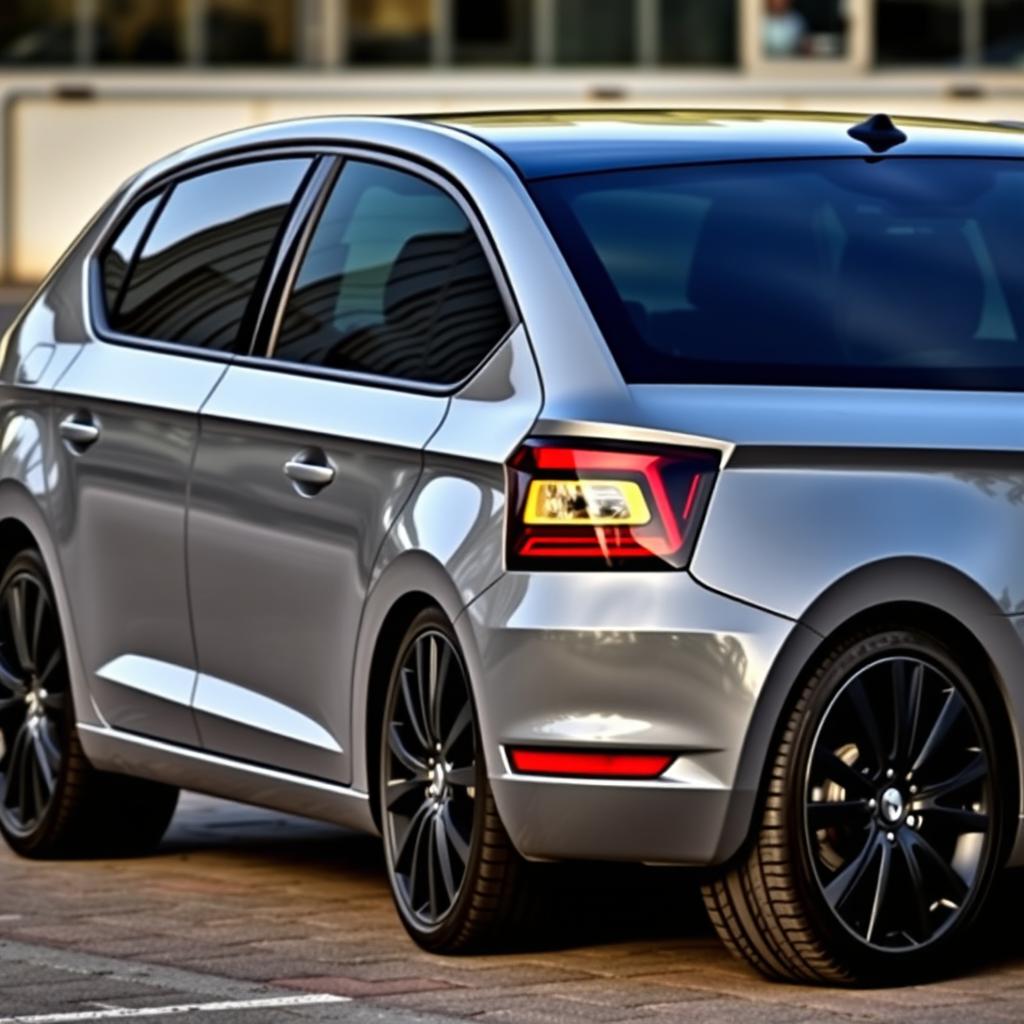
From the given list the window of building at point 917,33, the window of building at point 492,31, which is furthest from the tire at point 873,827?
the window of building at point 492,31

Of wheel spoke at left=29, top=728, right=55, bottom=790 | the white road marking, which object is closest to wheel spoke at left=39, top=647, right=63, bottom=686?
wheel spoke at left=29, top=728, right=55, bottom=790

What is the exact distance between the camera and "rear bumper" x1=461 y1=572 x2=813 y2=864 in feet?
21.8

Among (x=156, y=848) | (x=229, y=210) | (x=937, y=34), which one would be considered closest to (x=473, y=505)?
(x=229, y=210)

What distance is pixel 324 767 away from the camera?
7.69m

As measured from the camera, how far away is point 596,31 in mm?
33219

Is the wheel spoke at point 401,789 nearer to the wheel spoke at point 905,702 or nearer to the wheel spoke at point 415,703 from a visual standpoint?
the wheel spoke at point 415,703

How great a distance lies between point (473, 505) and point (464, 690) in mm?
369

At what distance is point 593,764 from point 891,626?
61 centimetres

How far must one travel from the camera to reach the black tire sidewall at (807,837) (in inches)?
265

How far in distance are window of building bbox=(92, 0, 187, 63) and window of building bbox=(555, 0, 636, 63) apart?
11.1ft

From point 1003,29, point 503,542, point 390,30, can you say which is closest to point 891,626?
point 503,542

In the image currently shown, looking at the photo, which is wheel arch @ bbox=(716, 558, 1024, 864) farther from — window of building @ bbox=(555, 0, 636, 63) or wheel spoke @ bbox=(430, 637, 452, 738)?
window of building @ bbox=(555, 0, 636, 63)

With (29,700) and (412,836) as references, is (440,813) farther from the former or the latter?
(29,700)

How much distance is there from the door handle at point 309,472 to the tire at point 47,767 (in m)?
1.48
